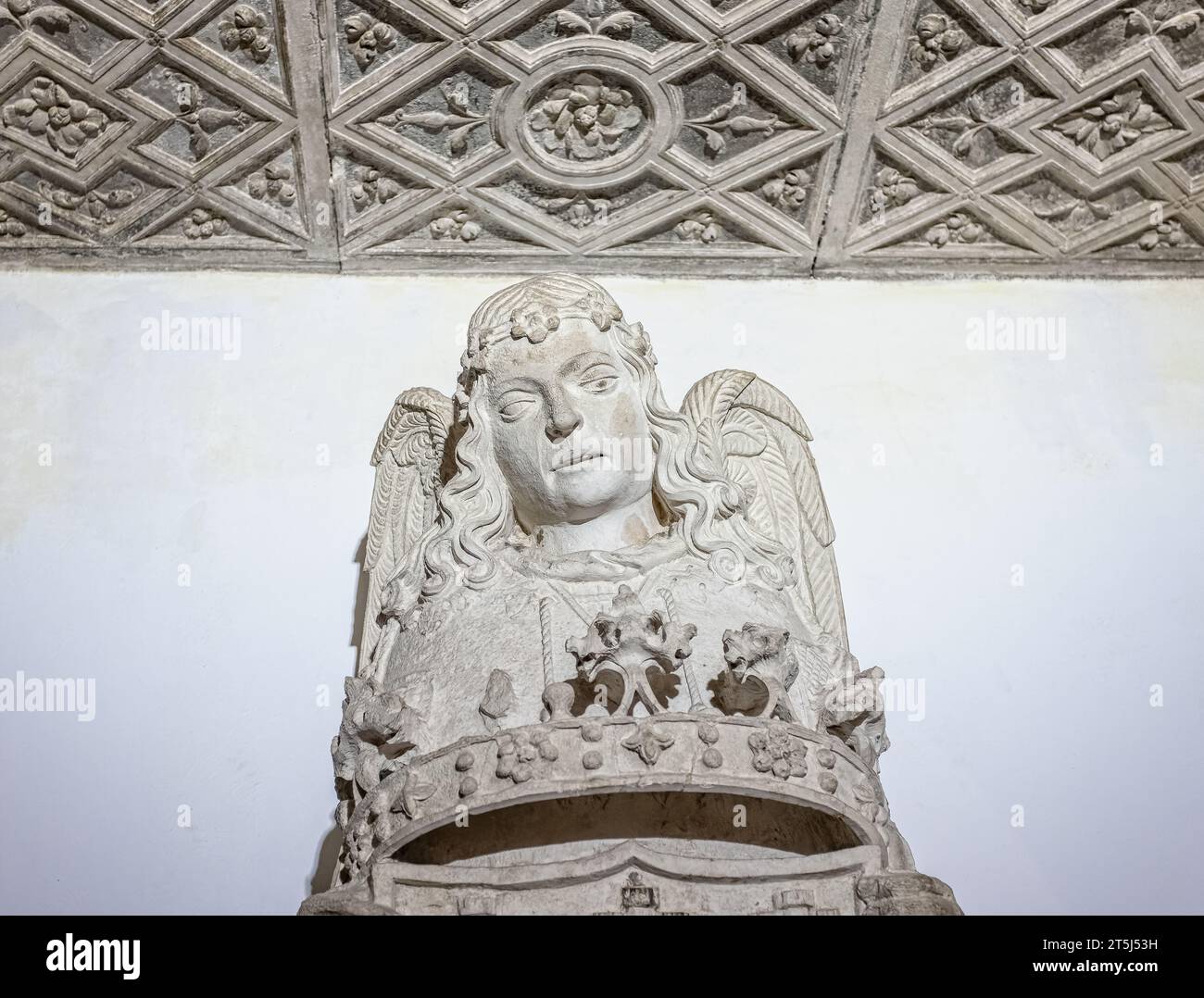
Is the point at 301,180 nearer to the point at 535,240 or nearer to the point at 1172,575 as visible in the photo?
the point at 535,240

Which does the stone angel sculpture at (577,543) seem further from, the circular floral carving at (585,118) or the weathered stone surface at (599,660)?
the circular floral carving at (585,118)

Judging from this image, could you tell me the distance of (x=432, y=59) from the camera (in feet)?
16.0

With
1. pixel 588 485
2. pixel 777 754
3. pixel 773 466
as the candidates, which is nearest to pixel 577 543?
pixel 588 485

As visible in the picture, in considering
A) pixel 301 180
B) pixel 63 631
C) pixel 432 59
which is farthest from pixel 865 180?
pixel 63 631

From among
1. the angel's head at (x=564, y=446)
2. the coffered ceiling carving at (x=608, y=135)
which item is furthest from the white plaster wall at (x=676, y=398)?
the angel's head at (x=564, y=446)

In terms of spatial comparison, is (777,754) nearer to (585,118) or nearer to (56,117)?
(585,118)

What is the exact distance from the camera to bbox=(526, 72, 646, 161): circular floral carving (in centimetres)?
499

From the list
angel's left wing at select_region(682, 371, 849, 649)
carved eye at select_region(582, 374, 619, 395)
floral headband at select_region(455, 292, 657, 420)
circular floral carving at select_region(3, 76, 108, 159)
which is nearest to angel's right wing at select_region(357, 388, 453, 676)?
floral headband at select_region(455, 292, 657, 420)

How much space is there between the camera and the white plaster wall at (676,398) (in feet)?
14.9

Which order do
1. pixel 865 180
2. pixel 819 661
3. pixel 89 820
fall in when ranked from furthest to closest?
pixel 865 180, pixel 89 820, pixel 819 661

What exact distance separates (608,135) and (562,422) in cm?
142

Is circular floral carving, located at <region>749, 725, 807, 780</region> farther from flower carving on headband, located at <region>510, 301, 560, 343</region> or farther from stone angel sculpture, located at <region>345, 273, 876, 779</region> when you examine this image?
flower carving on headband, located at <region>510, 301, 560, 343</region>

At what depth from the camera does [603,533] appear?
4.12m
